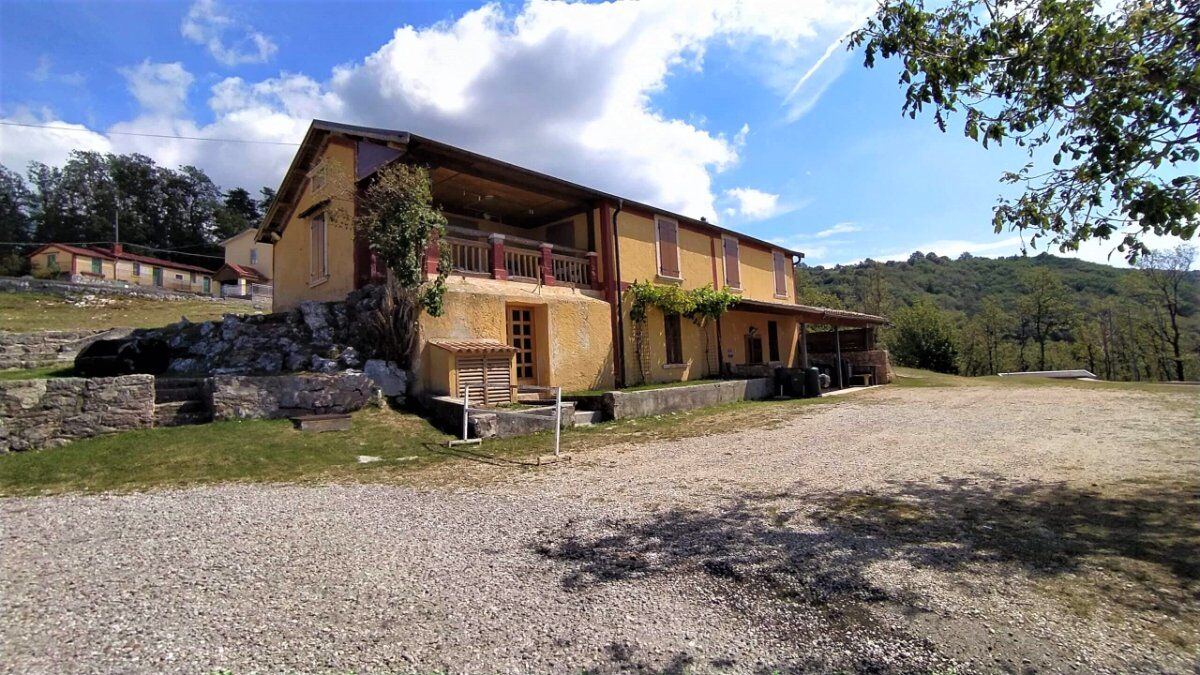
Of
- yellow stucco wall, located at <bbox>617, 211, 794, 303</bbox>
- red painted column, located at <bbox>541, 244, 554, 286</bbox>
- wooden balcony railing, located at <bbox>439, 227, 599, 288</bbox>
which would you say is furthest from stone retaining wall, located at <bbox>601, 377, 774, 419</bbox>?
yellow stucco wall, located at <bbox>617, 211, 794, 303</bbox>

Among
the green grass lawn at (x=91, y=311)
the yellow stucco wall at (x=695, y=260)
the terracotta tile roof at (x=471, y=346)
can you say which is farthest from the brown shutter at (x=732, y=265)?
the green grass lawn at (x=91, y=311)

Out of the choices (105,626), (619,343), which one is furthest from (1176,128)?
(619,343)

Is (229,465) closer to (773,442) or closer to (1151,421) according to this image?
A: (773,442)

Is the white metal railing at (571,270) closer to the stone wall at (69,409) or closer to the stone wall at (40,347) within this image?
the stone wall at (69,409)

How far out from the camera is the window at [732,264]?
747 inches

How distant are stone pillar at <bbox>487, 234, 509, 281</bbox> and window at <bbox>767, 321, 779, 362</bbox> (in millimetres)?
11743

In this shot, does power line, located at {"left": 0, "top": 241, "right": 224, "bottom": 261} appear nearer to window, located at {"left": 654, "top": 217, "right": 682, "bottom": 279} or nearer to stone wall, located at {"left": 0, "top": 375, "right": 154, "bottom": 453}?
window, located at {"left": 654, "top": 217, "right": 682, "bottom": 279}

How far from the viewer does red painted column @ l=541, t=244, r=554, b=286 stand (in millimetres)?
12844

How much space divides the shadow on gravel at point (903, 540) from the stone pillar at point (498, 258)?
320 inches

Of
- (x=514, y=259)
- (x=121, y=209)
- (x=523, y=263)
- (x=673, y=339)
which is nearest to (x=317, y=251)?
(x=514, y=259)

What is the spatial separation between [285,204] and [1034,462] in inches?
695

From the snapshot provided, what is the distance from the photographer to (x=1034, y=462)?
6430 mm

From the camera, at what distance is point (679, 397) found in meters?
12.4

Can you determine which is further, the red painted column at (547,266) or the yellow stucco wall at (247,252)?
the yellow stucco wall at (247,252)
